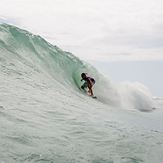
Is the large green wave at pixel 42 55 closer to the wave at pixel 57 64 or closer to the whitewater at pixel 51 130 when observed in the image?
the wave at pixel 57 64

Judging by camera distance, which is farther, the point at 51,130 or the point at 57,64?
the point at 57,64

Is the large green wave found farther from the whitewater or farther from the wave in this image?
the whitewater

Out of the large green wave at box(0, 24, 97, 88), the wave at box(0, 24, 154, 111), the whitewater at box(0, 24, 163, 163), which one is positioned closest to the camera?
the whitewater at box(0, 24, 163, 163)

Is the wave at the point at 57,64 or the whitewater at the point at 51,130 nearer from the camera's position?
the whitewater at the point at 51,130

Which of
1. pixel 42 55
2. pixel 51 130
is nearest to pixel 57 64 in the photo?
pixel 42 55

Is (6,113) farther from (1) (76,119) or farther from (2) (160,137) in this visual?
(2) (160,137)

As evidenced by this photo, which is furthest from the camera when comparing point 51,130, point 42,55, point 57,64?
point 57,64

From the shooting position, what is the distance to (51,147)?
563 cm

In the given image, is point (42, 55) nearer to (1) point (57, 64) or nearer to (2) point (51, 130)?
(1) point (57, 64)

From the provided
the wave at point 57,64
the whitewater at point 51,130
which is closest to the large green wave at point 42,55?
the wave at point 57,64

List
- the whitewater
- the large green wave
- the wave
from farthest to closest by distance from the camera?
the large green wave < the wave < the whitewater

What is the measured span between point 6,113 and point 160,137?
286 cm

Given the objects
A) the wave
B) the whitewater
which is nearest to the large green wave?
the wave

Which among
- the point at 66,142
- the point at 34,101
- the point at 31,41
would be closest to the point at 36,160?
the point at 66,142
